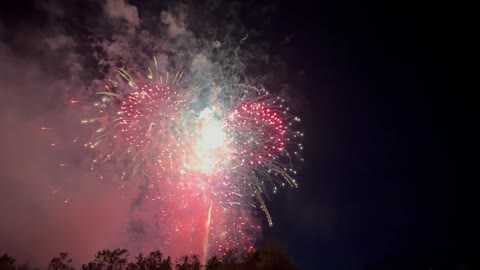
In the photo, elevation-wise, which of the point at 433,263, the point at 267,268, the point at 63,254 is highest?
the point at 433,263

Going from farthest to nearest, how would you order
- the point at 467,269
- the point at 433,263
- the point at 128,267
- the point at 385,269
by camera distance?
the point at 385,269 → the point at 433,263 → the point at 467,269 → the point at 128,267

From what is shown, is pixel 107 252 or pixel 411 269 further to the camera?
pixel 411 269

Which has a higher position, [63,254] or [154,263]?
[63,254]

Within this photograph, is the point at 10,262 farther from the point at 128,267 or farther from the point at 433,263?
the point at 433,263

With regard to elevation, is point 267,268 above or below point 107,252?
below

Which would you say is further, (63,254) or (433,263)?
(433,263)

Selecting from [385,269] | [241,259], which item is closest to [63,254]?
[241,259]

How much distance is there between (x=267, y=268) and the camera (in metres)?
27.0

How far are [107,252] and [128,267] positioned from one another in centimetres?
283

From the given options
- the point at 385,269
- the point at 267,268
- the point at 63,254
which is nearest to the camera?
the point at 267,268

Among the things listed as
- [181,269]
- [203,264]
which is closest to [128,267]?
[181,269]

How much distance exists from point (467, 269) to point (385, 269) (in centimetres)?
1162

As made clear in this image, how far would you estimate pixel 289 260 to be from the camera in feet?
91.5

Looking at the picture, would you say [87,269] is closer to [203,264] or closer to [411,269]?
[203,264]
